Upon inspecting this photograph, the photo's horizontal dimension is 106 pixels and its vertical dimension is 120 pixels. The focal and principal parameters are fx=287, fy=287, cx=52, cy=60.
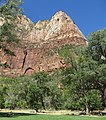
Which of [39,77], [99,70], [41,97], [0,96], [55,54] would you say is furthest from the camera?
[55,54]

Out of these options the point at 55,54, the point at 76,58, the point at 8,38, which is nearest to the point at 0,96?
the point at 76,58

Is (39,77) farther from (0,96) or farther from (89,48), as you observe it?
(89,48)

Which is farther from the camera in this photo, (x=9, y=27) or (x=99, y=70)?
(x=99, y=70)

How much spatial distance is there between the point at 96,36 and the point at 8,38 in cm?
1362

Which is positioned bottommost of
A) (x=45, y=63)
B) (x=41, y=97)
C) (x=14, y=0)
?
(x=41, y=97)

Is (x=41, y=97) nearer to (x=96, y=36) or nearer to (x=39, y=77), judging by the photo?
(x=39, y=77)

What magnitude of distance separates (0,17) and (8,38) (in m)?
2.48

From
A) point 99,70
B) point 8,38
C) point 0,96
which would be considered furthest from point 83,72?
point 0,96

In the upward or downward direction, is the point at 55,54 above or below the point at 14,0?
above

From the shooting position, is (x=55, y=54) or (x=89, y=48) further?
(x=55, y=54)

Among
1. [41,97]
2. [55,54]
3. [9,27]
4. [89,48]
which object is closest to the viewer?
[9,27]

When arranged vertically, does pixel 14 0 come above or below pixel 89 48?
above

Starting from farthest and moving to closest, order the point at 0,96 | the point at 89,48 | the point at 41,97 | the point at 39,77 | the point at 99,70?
1. the point at 0,96
2. the point at 39,77
3. the point at 41,97
4. the point at 89,48
5. the point at 99,70

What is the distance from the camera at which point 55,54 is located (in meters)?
180
